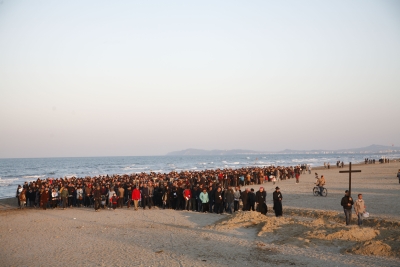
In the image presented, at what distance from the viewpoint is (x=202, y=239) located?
42.3 feet

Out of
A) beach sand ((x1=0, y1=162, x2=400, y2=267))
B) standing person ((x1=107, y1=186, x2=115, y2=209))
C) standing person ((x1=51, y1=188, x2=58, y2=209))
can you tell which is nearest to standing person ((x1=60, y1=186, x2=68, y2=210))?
standing person ((x1=51, y1=188, x2=58, y2=209))

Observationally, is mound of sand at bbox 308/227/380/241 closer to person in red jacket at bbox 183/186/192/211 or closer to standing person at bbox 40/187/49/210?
person in red jacket at bbox 183/186/192/211

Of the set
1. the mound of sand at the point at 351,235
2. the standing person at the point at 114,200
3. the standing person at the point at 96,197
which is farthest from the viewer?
the standing person at the point at 114,200

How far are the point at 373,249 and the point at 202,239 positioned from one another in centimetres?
525

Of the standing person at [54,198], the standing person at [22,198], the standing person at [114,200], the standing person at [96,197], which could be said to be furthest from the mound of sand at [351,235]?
the standing person at [22,198]

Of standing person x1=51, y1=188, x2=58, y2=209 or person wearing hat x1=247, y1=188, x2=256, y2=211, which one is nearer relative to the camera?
person wearing hat x1=247, y1=188, x2=256, y2=211

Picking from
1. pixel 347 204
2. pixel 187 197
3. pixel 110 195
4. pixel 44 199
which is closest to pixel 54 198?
pixel 44 199

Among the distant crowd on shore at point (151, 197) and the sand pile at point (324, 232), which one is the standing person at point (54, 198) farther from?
the sand pile at point (324, 232)

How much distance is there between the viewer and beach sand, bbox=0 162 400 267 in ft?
34.0

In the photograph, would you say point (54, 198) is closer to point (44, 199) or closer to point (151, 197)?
point (44, 199)

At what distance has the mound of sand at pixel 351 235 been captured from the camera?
11.7 metres

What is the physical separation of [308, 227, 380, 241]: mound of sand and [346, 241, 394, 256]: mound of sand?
0.94m

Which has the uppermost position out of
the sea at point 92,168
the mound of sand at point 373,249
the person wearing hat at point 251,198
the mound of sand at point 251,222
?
the person wearing hat at point 251,198

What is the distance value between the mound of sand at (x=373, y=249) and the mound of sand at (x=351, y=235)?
94cm
